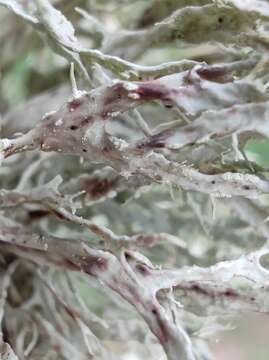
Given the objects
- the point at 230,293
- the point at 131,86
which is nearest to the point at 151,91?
the point at 131,86

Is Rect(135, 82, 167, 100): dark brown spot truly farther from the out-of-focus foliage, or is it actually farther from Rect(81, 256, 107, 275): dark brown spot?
Rect(81, 256, 107, 275): dark brown spot

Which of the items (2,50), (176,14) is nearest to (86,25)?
(2,50)

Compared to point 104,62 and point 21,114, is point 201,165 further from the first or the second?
point 21,114

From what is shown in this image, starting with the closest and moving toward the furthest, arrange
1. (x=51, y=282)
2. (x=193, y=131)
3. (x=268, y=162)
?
(x=193, y=131) < (x=51, y=282) < (x=268, y=162)

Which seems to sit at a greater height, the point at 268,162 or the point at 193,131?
the point at 193,131

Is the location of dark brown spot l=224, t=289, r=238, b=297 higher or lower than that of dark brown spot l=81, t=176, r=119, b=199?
lower

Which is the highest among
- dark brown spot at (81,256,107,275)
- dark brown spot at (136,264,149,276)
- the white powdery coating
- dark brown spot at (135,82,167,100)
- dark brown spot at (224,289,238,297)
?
the white powdery coating

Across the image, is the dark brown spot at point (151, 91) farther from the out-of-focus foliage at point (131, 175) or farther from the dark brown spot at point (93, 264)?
the dark brown spot at point (93, 264)

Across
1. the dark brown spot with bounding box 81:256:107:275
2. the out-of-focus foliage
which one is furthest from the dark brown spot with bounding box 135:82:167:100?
the dark brown spot with bounding box 81:256:107:275

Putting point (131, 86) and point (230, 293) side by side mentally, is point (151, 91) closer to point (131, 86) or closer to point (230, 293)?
point (131, 86)
